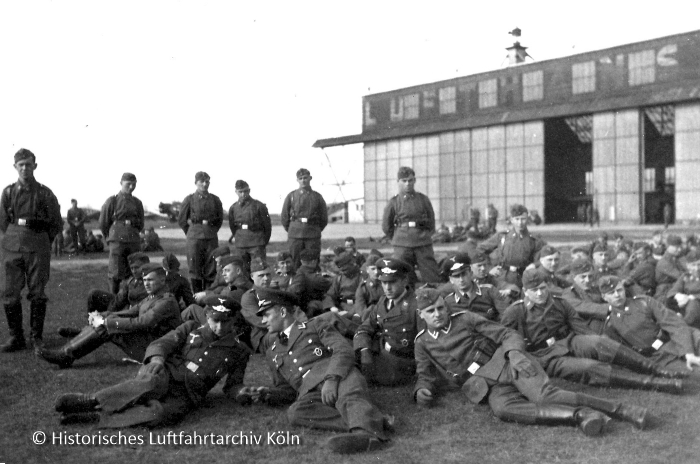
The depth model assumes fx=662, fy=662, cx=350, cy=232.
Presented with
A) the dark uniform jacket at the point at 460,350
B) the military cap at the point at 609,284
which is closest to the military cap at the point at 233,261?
the dark uniform jacket at the point at 460,350

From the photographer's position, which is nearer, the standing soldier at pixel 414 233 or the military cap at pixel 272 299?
the military cap at pixel 272 299

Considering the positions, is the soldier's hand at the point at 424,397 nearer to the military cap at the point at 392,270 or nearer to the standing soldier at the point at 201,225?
the military cap at the point at 392,270

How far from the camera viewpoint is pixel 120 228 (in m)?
9.27

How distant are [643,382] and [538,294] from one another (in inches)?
45.1

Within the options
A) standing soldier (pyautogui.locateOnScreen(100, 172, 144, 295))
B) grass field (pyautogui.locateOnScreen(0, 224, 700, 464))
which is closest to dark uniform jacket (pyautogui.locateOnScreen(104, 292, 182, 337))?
grass field (pyautogui.locateOnScreen(0, 224, 700, 464))

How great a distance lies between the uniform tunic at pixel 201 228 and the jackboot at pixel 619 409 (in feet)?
21.8

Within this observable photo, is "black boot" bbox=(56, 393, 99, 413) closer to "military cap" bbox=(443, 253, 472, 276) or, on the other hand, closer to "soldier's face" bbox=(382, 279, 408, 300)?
"soldier's face" bbox=(382, 279, 408, 300)

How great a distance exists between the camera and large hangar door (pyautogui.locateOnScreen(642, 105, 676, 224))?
32438 mm

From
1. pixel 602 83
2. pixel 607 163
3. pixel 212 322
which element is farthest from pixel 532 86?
pixel 212 322

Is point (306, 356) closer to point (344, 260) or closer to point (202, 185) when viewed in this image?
point (344, 260)

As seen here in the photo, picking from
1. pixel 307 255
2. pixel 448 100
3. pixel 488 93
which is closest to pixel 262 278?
pixel 307 255

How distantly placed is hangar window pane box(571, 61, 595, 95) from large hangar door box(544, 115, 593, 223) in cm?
170

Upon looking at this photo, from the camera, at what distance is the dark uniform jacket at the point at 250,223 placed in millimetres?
10227

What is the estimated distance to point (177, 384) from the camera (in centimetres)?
520
